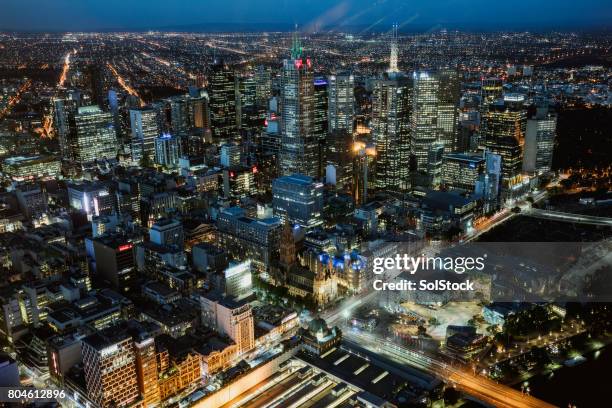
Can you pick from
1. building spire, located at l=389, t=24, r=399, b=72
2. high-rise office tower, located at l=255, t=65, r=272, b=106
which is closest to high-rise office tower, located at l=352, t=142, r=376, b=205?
building spire, located at l=389, t=24, r=399, b=72

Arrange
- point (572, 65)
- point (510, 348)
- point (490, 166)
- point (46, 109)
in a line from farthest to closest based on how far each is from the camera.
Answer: point (572, 65) → point (46, 109) → point (490, 166) → point (510, 348)

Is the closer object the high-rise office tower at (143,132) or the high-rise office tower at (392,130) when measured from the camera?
the high-rise office tower at (392,130)

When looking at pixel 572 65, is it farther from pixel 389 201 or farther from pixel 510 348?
pixel 510 348

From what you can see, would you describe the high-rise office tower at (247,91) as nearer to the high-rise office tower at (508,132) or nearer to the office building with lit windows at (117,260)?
the high-rise office tower at (508,132)

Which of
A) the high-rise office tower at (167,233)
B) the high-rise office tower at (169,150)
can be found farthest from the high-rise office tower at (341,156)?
the high-rise office tower at (169,150)

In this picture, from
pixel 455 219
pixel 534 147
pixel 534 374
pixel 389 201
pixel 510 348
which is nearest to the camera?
pixel 534 374

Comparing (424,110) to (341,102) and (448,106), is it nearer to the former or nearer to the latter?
(448,106)

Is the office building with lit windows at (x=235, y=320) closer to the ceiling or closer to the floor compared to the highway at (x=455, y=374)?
closer to the ceiling

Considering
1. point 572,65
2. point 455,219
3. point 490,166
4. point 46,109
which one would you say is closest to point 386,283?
point 455,219

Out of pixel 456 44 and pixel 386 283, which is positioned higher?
pixel 456 44
